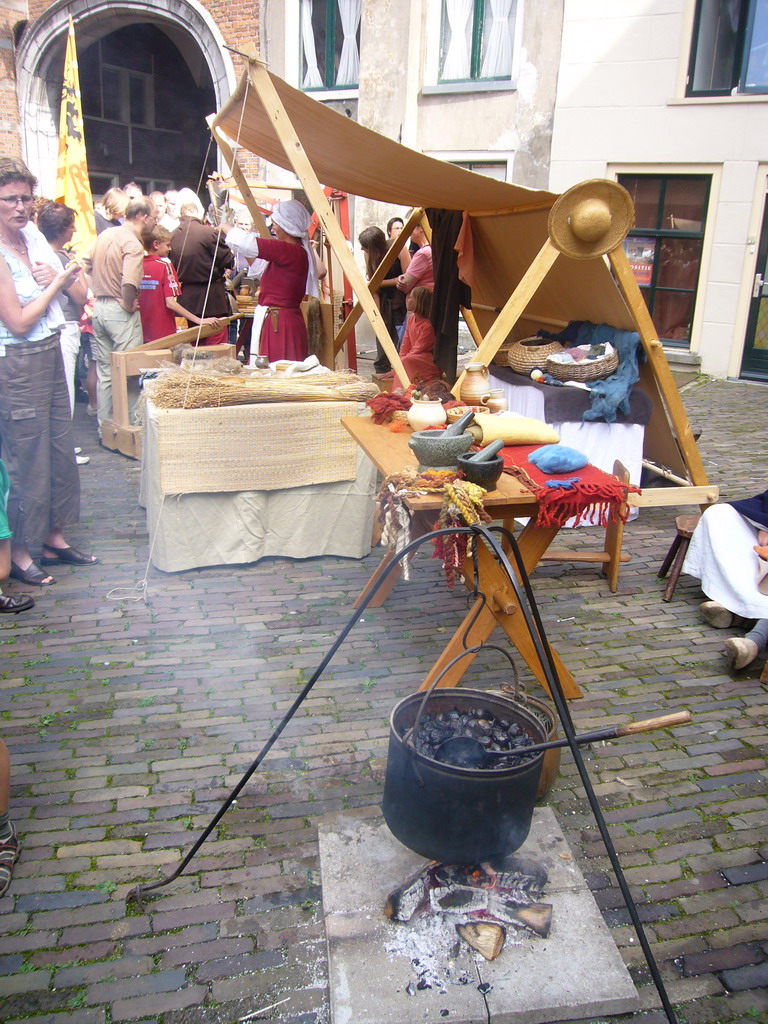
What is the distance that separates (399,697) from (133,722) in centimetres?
117

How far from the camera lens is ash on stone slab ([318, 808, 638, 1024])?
2.22 metres

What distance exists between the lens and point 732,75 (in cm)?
1081

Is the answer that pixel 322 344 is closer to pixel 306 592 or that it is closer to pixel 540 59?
pixel 306 592

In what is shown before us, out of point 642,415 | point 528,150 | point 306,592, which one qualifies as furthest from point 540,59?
point 306,592

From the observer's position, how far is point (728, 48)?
1083cm

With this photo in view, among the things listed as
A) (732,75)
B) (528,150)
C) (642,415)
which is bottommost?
(642,415)

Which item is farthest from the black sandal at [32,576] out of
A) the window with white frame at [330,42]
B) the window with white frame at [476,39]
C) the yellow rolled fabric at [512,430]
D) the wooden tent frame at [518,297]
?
the window with white frame at [330,42]

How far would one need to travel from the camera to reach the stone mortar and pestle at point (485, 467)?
3.12 m

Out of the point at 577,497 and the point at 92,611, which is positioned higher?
the point at 577,497

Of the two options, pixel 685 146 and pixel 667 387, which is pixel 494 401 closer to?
pixel 667 387

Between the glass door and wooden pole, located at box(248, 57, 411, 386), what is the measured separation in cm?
833

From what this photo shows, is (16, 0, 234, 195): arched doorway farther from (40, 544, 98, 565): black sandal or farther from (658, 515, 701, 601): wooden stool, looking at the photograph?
(658, 515, 701, 601): wooden stool

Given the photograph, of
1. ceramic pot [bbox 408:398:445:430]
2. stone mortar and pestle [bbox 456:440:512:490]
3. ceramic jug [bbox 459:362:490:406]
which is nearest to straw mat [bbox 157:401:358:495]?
ceramic jug [bbox 459:362:490:406]

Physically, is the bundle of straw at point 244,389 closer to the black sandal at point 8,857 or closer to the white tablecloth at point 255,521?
the white tablecloth at point 255,521
